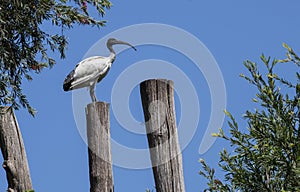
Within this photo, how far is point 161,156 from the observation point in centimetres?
545

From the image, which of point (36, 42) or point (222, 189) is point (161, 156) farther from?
point (36, 42)

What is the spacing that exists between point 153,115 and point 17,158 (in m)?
2.65

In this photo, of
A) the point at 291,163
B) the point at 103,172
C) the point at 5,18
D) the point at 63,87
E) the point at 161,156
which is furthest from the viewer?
the point at 5,18

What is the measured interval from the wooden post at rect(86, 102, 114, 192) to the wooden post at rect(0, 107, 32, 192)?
1.91 meters

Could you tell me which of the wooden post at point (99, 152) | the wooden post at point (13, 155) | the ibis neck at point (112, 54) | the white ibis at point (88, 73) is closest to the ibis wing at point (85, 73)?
the white ibis at point (88, 73)

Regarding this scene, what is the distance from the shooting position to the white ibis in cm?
744

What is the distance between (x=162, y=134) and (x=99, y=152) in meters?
0.64

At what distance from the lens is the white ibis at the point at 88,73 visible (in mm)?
7438

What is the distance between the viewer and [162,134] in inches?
217

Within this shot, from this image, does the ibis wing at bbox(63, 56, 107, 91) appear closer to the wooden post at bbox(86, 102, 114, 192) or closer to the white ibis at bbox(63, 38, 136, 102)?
the white ibis at bbox(63, 38, 136, 102)

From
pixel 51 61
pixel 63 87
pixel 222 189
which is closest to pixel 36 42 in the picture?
pixel 51 61

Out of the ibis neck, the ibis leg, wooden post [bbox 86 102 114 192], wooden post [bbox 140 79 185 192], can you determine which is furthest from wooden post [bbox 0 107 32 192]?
wooden post [bbox 140 79 185 192]

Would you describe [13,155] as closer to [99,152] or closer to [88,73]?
[88,73]

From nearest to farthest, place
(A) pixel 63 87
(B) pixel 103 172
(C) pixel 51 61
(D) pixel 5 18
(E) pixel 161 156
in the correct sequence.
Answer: (E) pixel 161 156 < (B) pixel 103 172 < (A) pixel 63 87 < (D) pixel 5 18 < (C) pixel 51 61
